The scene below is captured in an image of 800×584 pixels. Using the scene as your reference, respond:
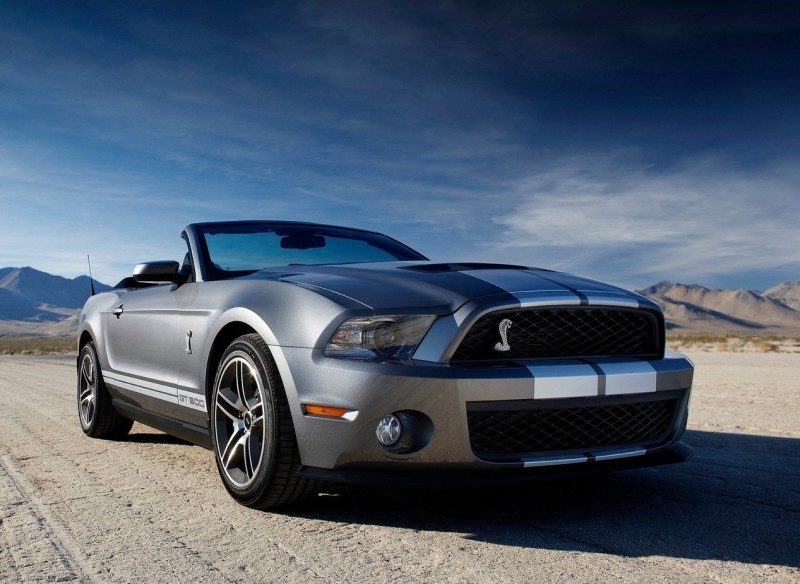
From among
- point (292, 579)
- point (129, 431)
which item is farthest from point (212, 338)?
point (129, 431)

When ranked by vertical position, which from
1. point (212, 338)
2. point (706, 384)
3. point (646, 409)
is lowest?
point (706, 384)

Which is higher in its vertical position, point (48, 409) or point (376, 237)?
point (376, 237)

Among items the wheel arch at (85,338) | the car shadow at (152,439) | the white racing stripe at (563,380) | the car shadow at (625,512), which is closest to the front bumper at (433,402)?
the white racing stripe at (563,380)

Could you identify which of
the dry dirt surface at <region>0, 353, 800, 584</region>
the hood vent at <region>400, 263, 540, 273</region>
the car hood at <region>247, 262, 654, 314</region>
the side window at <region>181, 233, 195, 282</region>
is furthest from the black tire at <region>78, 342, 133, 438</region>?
the hood vent at <region>400, 263, 540, 273</region>

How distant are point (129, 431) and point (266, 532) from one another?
3.27m

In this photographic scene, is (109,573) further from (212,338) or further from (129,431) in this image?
(129,431)

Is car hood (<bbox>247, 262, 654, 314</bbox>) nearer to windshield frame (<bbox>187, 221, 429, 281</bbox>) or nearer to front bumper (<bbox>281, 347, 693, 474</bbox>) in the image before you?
front bumper (<bbox>281, 347, 693, 474</bbox>)

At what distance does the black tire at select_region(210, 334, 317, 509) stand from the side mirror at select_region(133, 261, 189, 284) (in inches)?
35.3

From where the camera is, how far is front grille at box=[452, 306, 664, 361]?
3060mm

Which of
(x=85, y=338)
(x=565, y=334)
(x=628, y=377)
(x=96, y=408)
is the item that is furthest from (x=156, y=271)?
(x=628, y=377)

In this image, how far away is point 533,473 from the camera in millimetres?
2998

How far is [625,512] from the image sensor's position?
10.9 ft

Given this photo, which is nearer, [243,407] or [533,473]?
[533,473]

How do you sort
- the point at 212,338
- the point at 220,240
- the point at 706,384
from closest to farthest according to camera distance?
1. the point at 212,338
2. the point at 220,240
3. the point at 706,384
